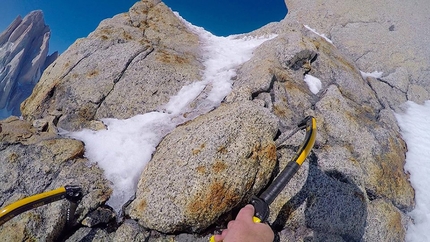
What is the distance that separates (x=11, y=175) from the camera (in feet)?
26.6

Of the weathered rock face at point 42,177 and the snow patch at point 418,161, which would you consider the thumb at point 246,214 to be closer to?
the weathered rock face at point 42,177

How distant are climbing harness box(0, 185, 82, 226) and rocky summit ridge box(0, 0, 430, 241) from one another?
542 mm

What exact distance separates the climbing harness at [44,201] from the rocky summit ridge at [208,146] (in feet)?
1.78

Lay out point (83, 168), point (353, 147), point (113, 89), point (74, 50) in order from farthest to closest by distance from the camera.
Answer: point (74, 50), point (113, 89), point (353, 147), point (83, 168)

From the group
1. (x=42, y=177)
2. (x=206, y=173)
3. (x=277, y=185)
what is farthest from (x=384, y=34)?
(x=42, y=177)

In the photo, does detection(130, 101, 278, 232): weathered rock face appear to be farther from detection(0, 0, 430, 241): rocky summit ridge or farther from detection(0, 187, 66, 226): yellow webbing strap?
detection(0, 187, 66, 226): yellow webbing strap

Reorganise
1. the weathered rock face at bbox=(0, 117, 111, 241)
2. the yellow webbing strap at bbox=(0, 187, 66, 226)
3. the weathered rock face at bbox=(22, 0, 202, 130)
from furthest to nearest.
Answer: the weathered rock face at bbox=(22, 0, 202, 130) → the weathered rock face at bbox=(0, 117, 111, 241) → the yellow webbing strap at bbox=(0, 187, 66, 226)

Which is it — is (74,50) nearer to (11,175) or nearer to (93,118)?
(93,118)

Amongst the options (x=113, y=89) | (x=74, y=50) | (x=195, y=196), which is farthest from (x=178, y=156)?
(x=74, y=50)

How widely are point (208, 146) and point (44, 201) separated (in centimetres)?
453

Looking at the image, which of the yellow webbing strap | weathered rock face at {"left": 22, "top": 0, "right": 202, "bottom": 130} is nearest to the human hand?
the yellow webbing strap

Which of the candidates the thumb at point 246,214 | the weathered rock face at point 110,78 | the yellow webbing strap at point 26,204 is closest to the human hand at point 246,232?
the thumb at point 246,214

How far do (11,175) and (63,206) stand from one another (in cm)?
229

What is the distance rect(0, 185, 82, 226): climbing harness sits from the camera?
5160 mm
